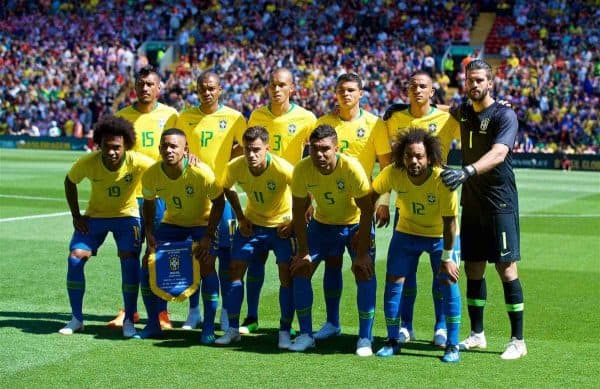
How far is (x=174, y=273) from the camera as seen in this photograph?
29.2 ft

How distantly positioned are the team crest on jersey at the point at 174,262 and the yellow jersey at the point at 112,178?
919 mm

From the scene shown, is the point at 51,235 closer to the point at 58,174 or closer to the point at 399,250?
the point at 399,250

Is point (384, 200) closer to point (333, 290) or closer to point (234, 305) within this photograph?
point (333, 290)

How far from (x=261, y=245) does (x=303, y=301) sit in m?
0.70

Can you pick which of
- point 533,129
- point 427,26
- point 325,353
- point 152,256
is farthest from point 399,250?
point 427,26

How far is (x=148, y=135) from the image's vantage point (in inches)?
396

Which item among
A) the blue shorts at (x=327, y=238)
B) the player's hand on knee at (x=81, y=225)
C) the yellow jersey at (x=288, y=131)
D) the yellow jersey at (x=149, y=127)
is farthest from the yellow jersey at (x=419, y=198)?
the player's hand on knee at (x=81, y=225)

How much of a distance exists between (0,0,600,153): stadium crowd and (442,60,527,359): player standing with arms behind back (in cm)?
2782

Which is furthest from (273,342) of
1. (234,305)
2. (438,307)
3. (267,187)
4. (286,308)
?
(438,307)

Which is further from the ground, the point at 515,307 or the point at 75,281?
the point at 75,281

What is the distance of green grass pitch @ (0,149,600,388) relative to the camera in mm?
7566

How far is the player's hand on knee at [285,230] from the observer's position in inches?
352

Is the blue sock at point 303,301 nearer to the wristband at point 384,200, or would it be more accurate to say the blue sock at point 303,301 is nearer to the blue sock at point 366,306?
the blue sock at point 366,306

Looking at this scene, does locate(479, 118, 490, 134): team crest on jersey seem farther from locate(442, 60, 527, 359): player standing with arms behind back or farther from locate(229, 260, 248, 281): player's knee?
locate(229, 260, 248, 281): player's knee
